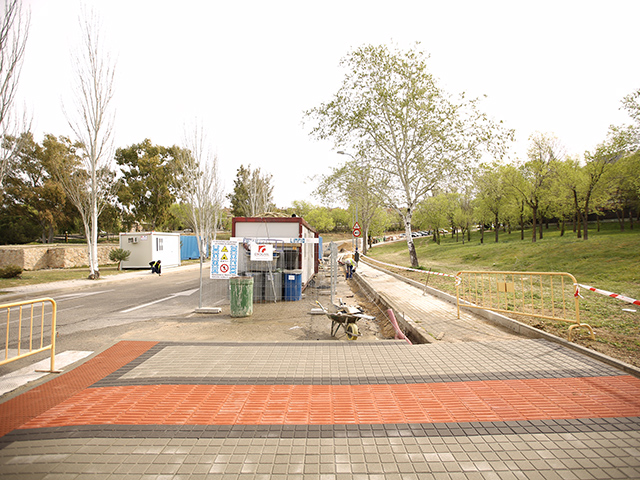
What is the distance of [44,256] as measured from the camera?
24922 millimetres

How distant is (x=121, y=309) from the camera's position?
9.93 m

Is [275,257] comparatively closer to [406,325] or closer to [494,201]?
[406,325]

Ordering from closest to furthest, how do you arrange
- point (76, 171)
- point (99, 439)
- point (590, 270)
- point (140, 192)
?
1. point (99, 439)
2. point (590, 270)
3. point (76, 171)
4. point (140, 192)

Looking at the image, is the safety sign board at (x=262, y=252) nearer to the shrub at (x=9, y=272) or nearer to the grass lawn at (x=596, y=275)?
the grass lawn at (x=596, y=275)

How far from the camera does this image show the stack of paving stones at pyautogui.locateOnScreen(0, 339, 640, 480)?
2.59 m

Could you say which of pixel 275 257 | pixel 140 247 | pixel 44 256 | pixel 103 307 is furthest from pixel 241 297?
pixel 44 256

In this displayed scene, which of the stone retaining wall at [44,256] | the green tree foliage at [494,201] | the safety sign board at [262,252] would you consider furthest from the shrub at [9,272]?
the green tree foliage at [494,201]

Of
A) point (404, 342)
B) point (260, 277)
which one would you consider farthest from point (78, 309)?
point (404, 342)

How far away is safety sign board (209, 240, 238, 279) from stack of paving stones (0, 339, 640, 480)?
14.4 feet

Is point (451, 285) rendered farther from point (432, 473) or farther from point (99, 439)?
point (99, 439)

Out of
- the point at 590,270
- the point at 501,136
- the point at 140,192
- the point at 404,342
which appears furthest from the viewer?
the point at 140,192

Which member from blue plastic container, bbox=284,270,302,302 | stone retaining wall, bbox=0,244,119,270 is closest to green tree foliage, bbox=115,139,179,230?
stone retaining wall, bbox=0,244,119,270

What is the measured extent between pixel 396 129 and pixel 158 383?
60.6 ft

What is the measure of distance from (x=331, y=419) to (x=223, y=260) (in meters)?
6.96
